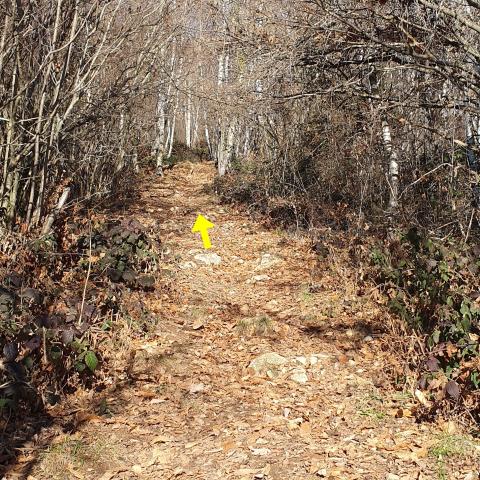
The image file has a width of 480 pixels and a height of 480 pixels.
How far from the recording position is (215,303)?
6.77 metres

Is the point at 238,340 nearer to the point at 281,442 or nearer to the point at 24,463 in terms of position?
the point at 281,442

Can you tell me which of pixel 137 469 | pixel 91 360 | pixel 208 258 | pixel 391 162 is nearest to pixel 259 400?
pixel 137 469

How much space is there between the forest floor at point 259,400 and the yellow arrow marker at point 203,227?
1.77m

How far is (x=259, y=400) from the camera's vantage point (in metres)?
4.56

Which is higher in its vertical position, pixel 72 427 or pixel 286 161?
pixel 286 161

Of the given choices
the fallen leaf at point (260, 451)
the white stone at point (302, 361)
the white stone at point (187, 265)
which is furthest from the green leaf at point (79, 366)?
the white stone at point (187, 265)

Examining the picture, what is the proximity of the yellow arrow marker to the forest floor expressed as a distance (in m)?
1.77

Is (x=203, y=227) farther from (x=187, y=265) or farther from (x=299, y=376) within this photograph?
(x=299, y=376)

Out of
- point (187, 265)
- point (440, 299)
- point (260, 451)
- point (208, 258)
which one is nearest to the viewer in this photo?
point (260, 451)

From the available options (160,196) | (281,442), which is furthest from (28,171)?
(160,196)

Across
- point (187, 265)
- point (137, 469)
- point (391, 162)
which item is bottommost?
point (137, 469)

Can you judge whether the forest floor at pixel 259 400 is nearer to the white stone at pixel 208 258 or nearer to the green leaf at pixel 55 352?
the green leaf at pixel 55 352

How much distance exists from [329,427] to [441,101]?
4558 mm

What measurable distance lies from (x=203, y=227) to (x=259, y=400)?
619 centimetres
